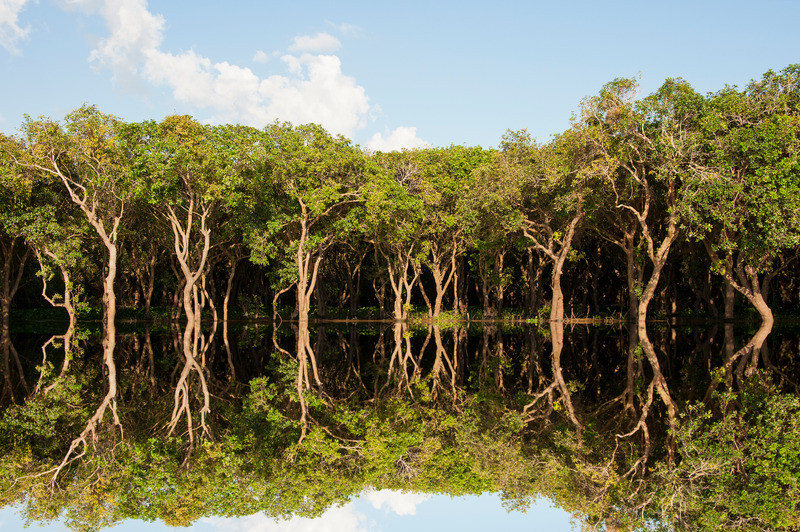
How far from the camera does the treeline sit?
97.5ft

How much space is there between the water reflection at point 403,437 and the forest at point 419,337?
0.23 feet

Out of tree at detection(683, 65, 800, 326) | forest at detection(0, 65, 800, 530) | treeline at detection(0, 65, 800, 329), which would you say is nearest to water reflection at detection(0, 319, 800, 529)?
forest at detection(0, 65, 800, 530)

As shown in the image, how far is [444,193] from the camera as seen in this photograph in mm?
44438

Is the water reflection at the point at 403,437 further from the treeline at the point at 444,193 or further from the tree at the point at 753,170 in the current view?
the treeline at the point at 444,193

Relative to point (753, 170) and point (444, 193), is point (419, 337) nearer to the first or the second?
point (444, 193)

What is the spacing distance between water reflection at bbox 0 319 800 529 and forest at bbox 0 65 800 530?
7 cm

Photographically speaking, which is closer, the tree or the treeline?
the tree

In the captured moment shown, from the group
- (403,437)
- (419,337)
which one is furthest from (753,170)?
(403,437)

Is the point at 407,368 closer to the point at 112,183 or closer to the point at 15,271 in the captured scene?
the point at 112,183

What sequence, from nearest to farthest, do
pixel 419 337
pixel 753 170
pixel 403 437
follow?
pixel 403 437 → pixel 753 170 → pixel 419 337

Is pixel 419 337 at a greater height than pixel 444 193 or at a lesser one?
lesser

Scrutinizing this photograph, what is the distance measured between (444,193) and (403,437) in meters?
33.9

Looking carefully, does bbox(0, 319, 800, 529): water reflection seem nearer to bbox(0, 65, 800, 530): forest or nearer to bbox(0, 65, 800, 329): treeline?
bbox(0, 65, 800, 530): forest

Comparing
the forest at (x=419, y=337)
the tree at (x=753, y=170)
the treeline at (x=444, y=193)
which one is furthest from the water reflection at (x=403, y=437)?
the treeline at (x=444, y=193)
